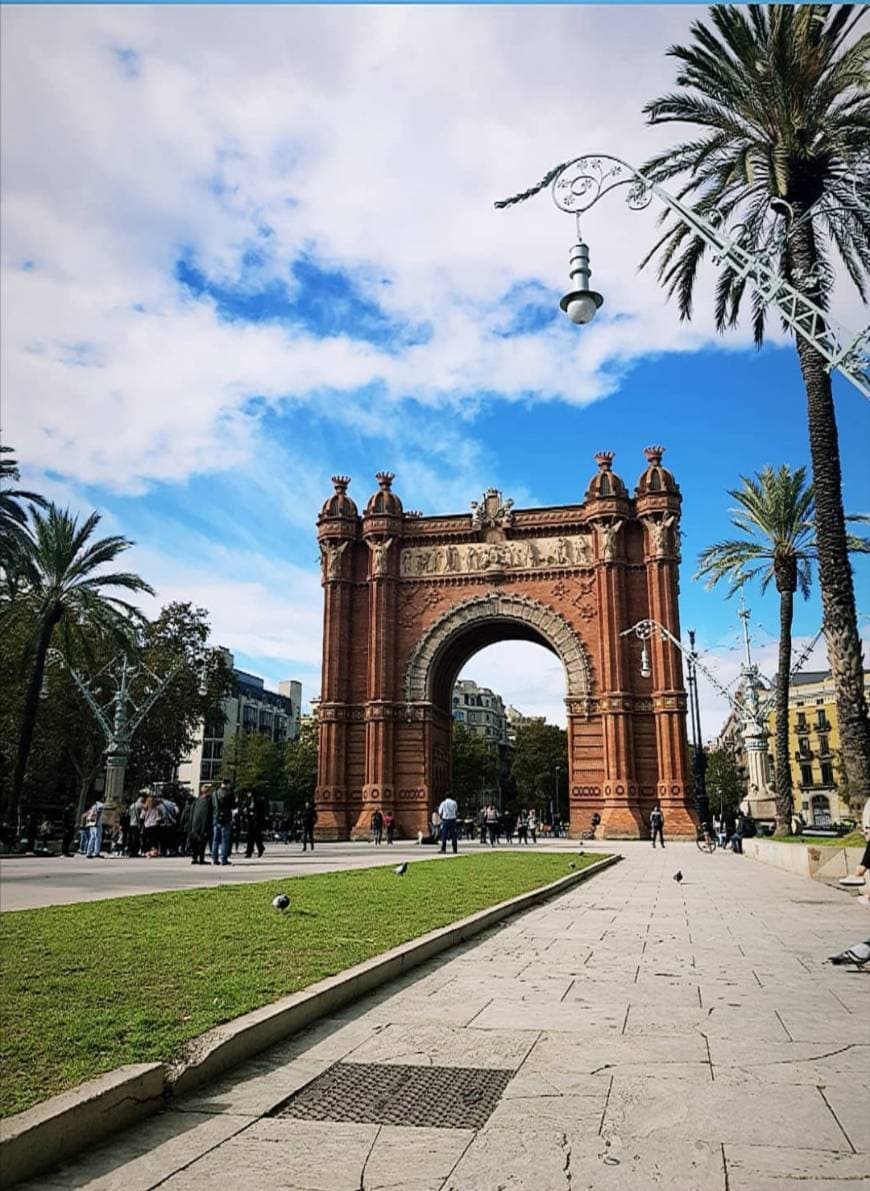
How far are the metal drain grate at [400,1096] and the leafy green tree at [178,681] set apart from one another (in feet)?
128

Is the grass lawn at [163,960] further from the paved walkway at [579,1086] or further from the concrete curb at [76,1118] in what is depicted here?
the paved walkway at [579,1086]

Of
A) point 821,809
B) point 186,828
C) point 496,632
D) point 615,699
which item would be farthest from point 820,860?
point 821,809

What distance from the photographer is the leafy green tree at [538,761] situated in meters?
83.6

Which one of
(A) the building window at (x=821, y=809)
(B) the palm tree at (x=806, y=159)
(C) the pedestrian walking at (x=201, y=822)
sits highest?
(B) the palm tree at (x=806, y=159)

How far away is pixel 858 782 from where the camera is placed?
49.3 feet

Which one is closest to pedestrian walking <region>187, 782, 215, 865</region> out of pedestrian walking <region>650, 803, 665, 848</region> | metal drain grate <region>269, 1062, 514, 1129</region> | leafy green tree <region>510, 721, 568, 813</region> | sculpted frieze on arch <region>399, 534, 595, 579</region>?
metal drain grate <region>269, 1062, 514, 1129</region>

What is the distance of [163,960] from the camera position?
6504 mm

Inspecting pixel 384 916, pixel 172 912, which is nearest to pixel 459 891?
pixel 384 916

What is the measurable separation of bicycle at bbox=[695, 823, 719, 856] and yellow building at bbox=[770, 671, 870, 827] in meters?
48.8

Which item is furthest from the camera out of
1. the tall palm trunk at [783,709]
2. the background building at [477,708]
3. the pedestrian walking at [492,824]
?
the background building at [477,708]

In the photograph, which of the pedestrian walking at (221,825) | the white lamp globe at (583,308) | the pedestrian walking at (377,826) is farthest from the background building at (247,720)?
the white lamp globe at (583,308)

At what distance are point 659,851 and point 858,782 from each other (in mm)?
15002

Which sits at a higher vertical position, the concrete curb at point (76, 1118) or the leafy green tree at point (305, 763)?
the leafy green tree at point (305, 763)

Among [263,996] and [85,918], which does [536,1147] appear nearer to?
[263,996]
